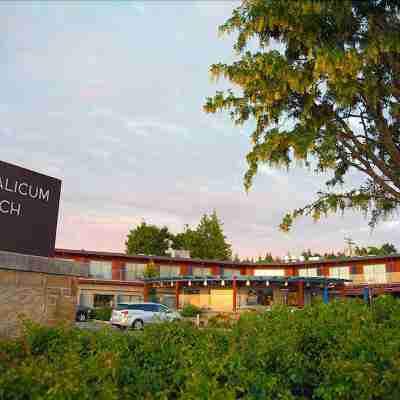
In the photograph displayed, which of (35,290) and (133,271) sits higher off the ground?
(133,271)

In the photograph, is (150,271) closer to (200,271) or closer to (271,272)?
(200,271)

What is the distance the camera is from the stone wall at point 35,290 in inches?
273

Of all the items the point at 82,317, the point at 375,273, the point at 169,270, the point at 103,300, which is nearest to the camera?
the point at 82,317

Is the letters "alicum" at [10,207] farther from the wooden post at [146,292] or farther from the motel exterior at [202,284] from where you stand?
the wooden post at [146,292]

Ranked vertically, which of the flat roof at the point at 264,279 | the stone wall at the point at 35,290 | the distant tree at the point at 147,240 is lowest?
the stone wall at the point at 35,290

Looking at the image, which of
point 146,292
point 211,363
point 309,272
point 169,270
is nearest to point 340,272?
point 309,272

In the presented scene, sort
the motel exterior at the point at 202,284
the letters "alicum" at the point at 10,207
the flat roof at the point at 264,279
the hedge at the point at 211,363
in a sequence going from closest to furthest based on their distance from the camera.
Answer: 1. the hedge at the point at 211,363
2. the letters "alicum" at the point at 10,207
3. the flat roof at the point at 264,279
4. the motel exterior at the point at 202,284

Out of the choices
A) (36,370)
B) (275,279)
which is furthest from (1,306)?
(275,279)

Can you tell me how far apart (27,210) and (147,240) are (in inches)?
2939

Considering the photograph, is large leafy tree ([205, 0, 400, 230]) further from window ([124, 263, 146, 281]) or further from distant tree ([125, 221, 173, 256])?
distant tree ([125, 221, 173, 256])

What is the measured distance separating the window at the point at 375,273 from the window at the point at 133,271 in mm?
23627

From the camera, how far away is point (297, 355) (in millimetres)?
5551

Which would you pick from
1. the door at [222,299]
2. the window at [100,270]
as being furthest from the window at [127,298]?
the door at [222,299]

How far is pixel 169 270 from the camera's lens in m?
52.2
